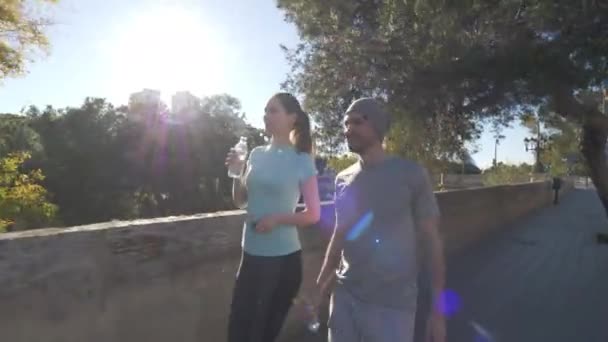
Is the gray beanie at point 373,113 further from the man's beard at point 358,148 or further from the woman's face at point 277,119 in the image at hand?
the woman's face at point 277,119

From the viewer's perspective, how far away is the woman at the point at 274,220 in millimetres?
2889

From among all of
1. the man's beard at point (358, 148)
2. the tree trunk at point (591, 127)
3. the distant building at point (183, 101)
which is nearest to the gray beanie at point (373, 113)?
the man's beard at point (358, 148)

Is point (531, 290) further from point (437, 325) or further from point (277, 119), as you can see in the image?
point (277, 119)

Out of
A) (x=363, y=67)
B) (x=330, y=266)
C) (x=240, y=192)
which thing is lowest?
(x=330, y=266)

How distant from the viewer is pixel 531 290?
706 centimetres

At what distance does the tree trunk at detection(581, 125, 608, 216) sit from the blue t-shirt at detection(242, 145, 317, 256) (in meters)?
10.8

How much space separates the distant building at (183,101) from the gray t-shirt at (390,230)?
178 feet

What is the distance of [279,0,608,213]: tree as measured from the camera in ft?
25.8

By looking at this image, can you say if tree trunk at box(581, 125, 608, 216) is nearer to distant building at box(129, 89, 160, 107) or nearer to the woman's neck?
the woman's neck

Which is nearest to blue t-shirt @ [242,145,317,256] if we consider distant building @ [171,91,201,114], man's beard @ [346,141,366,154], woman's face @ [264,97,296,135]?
woman's face @ [264,97,296,135]

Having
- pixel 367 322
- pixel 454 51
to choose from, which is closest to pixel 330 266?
pixel 367 322

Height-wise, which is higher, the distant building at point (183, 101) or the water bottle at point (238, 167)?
the distant building at point (183, 101)

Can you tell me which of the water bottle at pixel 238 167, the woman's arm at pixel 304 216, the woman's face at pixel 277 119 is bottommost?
the woman's arm at pixel 304 216

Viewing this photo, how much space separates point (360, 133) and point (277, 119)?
1.83 feet
